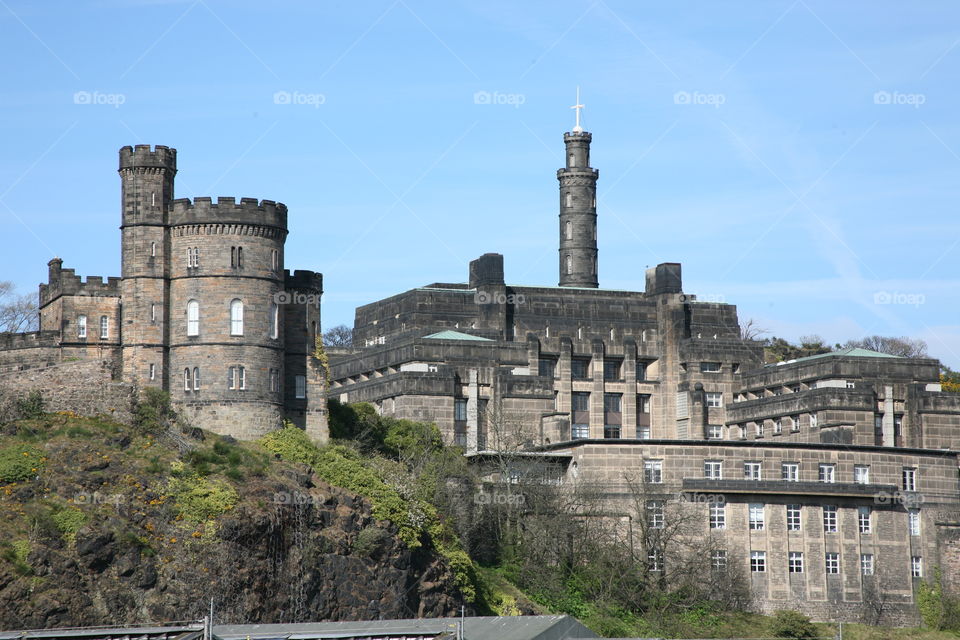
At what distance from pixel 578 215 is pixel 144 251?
54156mm

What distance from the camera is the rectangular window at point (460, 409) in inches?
4422

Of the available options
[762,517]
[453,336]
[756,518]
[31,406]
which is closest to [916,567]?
[762,517]

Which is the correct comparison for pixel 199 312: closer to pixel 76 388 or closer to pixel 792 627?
pixel 76 388

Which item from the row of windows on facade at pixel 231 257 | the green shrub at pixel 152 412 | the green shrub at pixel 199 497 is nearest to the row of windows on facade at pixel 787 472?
the row of windows on facade at pixel 231 257

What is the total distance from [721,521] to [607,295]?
28.7 meters

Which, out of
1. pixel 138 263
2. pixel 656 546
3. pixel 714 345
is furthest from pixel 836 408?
pixel 138 263

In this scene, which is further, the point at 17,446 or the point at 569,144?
the point at 569,144

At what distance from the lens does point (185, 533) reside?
77.8 metres

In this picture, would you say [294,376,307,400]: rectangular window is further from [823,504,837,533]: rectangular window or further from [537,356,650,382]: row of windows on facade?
[537,356,650,382]: row of windows on facade

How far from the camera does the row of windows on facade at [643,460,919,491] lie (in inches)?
3989

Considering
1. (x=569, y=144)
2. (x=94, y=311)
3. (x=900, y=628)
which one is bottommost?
(x=900, y=628)

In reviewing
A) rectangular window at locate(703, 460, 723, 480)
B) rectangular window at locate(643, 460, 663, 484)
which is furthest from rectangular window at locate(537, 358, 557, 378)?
rectangular window at locate(703, 460, 723, 480)

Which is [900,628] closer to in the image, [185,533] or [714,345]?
[714,345]

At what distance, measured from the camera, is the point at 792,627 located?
319ft
